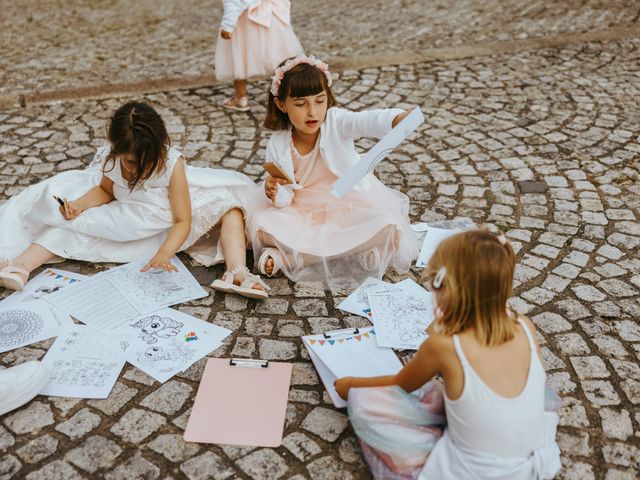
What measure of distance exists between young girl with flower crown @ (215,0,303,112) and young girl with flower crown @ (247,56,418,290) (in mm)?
1930

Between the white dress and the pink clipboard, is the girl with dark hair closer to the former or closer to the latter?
the white dress

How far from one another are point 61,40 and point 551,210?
618 cm

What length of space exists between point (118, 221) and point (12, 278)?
62 centimetres

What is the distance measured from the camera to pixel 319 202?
3480 millimetres

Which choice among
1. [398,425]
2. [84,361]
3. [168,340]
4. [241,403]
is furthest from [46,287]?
[398,425]

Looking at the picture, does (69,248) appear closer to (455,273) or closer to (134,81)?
(455,273)

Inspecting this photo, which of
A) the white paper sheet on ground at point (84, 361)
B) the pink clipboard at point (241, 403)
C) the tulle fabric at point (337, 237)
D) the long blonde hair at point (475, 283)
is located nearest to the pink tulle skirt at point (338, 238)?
the tulle fabric at point (337, 237)

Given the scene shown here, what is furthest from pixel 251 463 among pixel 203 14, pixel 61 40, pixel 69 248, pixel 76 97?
pixel 203 14

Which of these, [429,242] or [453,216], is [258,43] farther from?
[429,242]

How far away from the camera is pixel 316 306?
319cm

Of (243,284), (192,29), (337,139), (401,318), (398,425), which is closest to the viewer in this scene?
(398,425)

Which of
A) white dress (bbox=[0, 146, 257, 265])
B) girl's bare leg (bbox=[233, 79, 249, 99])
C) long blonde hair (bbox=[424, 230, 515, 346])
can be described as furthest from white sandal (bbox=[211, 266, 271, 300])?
girl's bare leg (bbox=[233, 79, 249, 99])

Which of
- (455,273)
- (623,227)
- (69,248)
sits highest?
(455,273)

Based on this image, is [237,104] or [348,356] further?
[237,104]
